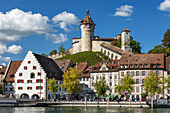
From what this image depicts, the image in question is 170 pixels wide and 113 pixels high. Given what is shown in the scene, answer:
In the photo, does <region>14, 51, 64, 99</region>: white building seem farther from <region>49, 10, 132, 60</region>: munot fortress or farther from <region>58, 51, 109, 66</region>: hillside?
<region>49, 10, 132, 60</region>: munot fortress

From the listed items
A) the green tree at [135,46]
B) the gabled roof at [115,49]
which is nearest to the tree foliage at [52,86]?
the gabled roof at [115,49]

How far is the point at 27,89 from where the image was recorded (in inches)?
3403

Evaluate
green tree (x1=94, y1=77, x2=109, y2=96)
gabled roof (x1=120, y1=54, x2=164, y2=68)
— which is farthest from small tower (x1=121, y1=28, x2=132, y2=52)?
green tree (x1=94, y1=77, x2=109, y2=96)

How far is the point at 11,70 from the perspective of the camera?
3671 inches

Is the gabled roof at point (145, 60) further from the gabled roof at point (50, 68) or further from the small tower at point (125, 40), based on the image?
the small tower at point (125, 40)

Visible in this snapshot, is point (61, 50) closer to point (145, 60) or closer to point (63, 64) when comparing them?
point (63, 64)

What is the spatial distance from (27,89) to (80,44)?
81.6m

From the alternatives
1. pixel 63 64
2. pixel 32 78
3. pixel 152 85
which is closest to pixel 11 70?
pixel 32 78

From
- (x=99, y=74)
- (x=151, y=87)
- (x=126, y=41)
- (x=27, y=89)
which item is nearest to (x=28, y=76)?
(x=27, y=89)

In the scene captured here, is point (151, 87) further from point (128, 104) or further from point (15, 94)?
point (15, 94)

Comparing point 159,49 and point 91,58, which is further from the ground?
point 159,49

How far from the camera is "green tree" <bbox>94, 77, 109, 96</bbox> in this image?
84.1 m

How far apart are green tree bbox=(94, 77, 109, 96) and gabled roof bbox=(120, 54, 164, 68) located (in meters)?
8.04

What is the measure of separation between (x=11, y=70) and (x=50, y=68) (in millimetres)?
12321
